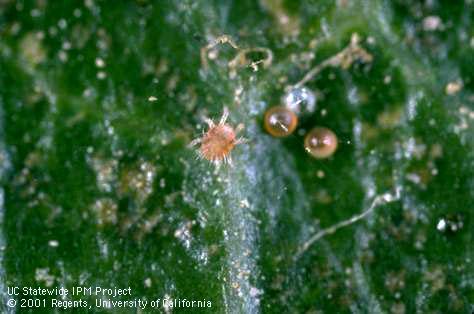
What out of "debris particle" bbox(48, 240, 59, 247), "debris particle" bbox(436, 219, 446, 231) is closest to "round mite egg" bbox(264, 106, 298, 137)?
"debris particle" bbox(436, 219, 446, 231)

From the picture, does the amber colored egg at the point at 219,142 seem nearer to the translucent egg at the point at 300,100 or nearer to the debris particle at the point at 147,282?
the translucent egg at the point at 300,100

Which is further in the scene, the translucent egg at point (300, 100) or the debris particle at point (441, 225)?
the translucent egg at point (300, 100)

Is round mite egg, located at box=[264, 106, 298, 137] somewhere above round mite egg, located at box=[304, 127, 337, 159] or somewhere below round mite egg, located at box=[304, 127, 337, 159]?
above

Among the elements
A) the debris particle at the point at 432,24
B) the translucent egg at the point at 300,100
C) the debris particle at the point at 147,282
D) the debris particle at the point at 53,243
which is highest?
the debris particle at the point at 432,24

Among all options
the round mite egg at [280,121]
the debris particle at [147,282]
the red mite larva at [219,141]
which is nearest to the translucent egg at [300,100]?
the round mite egg at [280,121]

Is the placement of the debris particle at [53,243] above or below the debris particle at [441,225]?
above

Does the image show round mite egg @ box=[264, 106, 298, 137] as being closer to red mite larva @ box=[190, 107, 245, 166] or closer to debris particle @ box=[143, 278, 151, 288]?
red mite larva @ box=[190, 107, 245, 166]
